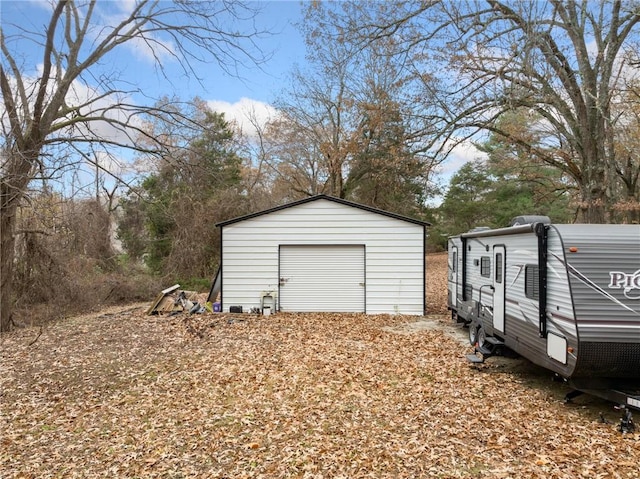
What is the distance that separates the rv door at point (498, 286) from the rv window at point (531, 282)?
1.01 m

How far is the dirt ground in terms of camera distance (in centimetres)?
392

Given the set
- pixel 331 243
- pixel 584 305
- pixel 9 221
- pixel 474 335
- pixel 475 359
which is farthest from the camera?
pixel 331 243

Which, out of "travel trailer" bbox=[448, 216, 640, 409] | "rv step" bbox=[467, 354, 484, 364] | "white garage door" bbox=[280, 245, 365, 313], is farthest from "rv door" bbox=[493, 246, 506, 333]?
"white garage door" bbox=[280, 245, 365, 313]

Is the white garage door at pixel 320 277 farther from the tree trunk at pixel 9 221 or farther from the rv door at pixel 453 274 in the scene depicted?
the tree trunk at pixel 9 221

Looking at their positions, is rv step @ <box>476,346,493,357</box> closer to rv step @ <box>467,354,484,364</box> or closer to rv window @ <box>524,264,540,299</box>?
rv step @ <box>467,354,484,364</box>

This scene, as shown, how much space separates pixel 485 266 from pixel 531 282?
7.85 feet

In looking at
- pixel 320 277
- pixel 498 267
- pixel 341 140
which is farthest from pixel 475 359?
pixel 341 140

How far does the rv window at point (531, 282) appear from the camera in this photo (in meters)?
5.48

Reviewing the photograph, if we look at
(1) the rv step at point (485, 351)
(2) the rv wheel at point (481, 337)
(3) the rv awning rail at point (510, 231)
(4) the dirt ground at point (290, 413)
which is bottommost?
(4) the dirt ground at point (290, 413)

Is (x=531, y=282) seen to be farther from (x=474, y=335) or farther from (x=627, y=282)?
(x=474, y=335)

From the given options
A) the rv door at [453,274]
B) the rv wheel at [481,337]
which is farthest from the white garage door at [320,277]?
the rv wheel at [481,337]

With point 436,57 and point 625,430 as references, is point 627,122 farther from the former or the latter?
point 625,430

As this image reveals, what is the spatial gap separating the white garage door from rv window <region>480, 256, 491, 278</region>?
180 inches

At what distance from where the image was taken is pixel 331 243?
486 inches
